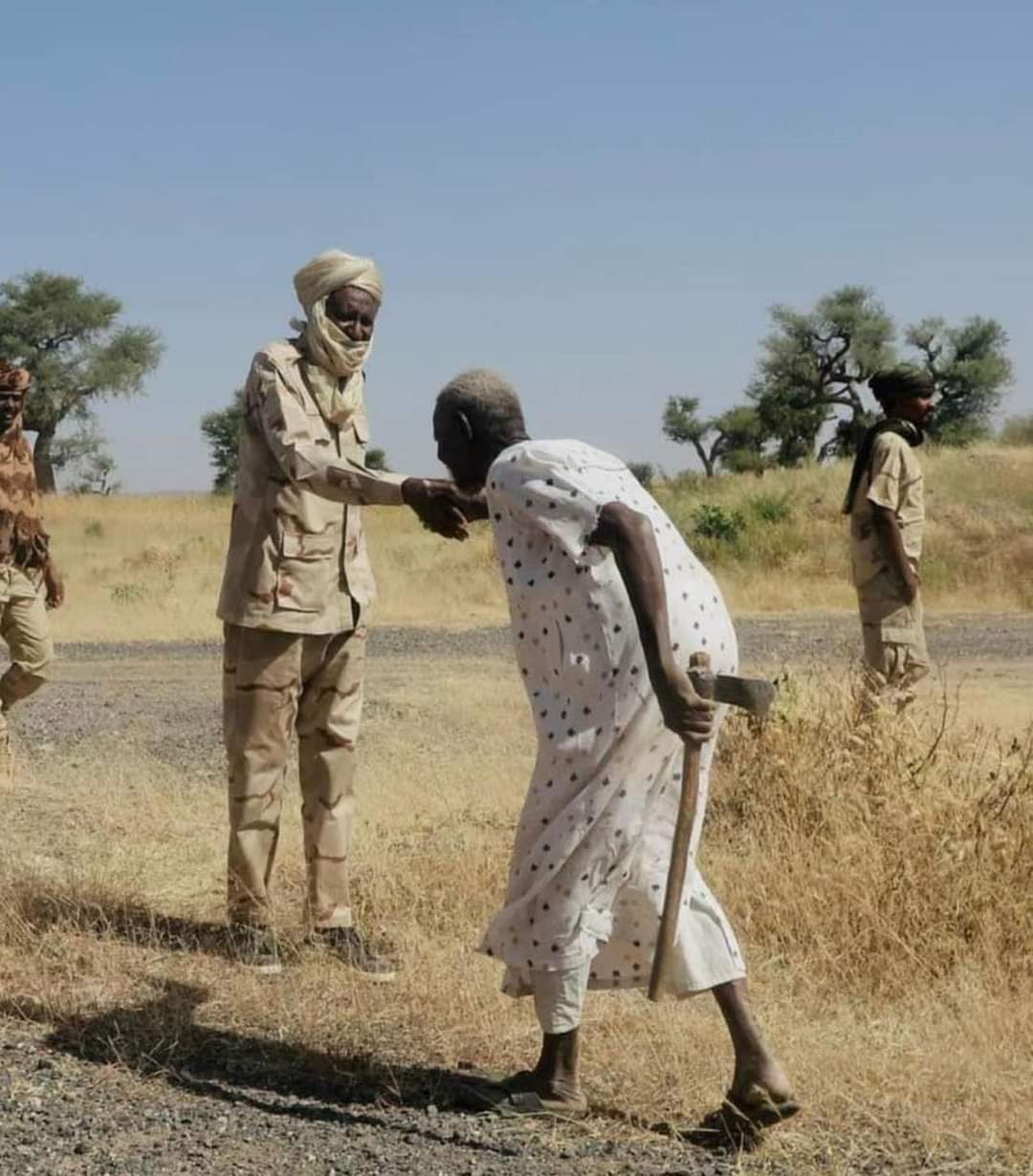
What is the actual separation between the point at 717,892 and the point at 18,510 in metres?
3.88

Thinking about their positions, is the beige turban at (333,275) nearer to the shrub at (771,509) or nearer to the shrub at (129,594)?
the shrub at (129,594)

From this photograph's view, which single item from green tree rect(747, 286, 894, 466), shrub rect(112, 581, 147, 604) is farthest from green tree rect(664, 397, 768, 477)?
shrub rect(112, 581, 147, 604)

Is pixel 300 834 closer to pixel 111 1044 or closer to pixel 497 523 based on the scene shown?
pixel 111 1044

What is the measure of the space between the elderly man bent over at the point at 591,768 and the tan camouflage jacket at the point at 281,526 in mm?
1195

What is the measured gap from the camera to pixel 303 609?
4820mm

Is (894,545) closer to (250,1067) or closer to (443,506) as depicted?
(443,506)

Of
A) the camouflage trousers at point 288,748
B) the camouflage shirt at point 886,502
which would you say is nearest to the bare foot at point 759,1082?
the camouflage trousers at point 288,748

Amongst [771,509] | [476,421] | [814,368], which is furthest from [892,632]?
[814,368]

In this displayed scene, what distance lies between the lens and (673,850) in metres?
3.56

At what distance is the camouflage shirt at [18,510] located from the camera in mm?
7586

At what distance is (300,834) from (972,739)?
2416mm

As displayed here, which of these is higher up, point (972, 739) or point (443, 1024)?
point (972, 739)

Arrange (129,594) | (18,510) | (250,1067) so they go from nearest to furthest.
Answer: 1. (250,1067)
2. (18,510)
3. (129,594)

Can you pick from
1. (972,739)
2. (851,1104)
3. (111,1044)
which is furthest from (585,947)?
(972,739)
